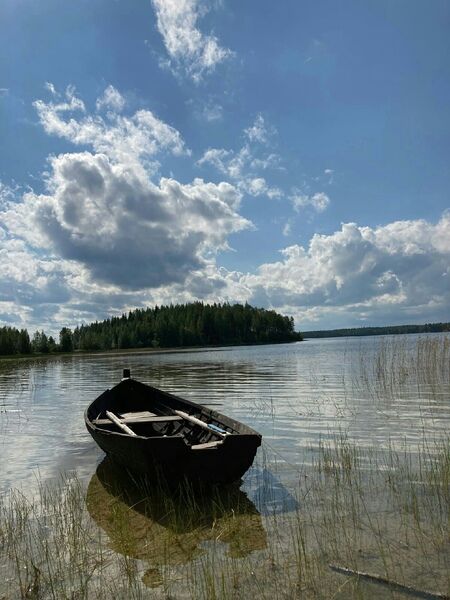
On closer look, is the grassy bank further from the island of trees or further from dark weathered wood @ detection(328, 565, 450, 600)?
the island of trees

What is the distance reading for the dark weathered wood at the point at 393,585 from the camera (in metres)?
4.61

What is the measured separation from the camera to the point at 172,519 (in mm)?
7098

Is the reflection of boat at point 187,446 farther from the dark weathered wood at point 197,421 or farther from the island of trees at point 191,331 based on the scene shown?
the island of trees at point 191,331

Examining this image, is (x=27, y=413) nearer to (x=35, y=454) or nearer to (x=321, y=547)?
(x=35, y=454)

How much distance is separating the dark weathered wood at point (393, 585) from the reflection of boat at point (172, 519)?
1204 mm

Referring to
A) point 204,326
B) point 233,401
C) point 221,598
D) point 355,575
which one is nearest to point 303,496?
point 355,575

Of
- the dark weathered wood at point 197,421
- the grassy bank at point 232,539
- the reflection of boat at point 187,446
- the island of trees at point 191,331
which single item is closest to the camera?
the grassy bank at point 232,539

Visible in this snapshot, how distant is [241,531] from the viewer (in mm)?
6512

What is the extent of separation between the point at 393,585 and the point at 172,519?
136 inches

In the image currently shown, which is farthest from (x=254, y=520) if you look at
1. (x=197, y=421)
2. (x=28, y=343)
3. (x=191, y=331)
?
(x=191, y=331)

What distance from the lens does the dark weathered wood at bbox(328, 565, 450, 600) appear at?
15.1 feet

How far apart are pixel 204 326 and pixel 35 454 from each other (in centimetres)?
12319

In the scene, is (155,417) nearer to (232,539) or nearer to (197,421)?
(197,421)

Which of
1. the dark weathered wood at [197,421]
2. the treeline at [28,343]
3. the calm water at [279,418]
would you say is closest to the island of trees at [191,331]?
the treeline at [28,343]
